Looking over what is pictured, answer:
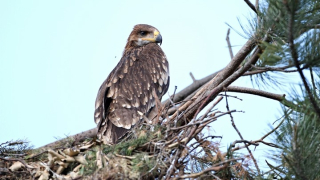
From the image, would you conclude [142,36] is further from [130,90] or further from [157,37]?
[130,90]

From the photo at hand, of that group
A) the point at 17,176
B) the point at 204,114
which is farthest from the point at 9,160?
the point at 204,114

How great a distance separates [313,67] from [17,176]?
304 centimetres

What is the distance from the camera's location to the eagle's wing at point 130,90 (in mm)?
6699

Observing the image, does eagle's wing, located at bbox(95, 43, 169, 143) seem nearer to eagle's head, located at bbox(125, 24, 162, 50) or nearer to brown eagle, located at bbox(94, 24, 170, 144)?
brown eagle, located at bbox(94, 24, 170, 144)

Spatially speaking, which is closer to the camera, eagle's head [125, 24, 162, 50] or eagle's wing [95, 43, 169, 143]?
eagle's wing [95, 43, 169, 143]

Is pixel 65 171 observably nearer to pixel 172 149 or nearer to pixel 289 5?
pixel 172 149

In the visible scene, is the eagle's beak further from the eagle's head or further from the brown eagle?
the brown eagle

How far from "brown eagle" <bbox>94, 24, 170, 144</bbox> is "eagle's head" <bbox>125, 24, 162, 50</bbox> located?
215 mm

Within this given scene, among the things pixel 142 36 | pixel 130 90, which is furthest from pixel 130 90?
pixel 142 36

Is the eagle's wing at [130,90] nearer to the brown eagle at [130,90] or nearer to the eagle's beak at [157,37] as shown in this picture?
the brown eagle at [130,90]

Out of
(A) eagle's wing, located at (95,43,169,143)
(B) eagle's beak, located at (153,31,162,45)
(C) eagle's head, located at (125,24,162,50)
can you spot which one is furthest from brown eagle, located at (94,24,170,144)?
(C) eagle's head, located at (125,24,162,50)

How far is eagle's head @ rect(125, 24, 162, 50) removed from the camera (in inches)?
324

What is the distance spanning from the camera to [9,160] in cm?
529

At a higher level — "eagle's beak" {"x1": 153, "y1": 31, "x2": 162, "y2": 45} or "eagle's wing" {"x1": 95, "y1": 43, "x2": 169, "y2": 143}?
"eagle's beak" {"x1": 153, "y1": 31, "x2": 162, "y2": 45}
